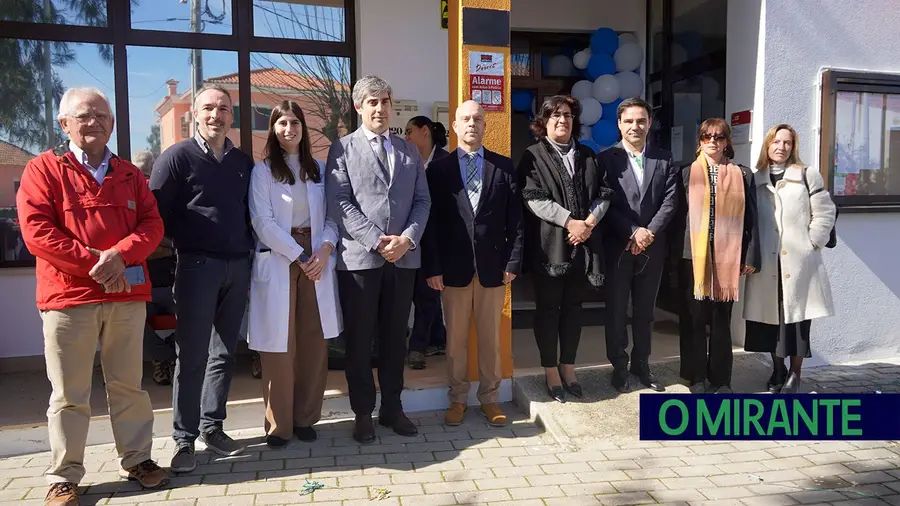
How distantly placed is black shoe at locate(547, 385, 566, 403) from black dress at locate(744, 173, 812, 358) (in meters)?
1.50

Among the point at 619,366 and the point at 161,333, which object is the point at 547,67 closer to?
the point at 619,366

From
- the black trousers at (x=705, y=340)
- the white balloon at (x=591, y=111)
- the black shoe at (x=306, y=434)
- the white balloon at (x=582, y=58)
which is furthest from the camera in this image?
the white balloon at (x=582, y=58)

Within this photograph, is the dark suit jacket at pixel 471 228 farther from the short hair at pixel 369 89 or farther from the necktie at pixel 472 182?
the short hair at pixel 369 89

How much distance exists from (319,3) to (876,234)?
Answer: 5.18 metres

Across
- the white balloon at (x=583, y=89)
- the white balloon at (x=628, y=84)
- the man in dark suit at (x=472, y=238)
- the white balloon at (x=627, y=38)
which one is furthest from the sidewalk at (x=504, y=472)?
the white balloon at (x=627, y=38)

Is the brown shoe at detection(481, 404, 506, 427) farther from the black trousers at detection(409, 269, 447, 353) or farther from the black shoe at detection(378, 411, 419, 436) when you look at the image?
the black trousers at detection(409, 269, 447, 353)

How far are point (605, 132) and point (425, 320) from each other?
2866 millimetres

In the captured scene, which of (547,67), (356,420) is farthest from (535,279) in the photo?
(547,67)

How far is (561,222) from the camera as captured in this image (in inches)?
169

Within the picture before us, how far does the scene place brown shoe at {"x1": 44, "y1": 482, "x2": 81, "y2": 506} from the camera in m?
3.23

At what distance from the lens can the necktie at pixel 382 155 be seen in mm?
4023

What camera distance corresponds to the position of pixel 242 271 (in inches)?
151

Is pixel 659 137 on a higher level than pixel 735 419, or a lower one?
higher

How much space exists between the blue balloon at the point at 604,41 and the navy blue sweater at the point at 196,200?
457 centimetres
